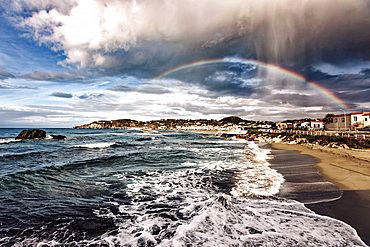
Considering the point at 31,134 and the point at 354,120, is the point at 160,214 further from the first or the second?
the point at 354,120

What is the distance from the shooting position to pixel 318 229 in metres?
4.81

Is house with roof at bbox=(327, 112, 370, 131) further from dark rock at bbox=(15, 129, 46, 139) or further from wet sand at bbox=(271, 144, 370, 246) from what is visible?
dark rock at bbox=(15, 129, 46, 139)

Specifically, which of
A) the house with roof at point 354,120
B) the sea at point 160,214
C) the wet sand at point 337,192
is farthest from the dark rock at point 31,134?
the house with roof at point 354,120

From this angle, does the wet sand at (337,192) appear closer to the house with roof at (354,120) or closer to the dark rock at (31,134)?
the house with roof at (354,120)

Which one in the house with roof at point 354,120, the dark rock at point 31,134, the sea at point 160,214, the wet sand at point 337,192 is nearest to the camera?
the sea at point 160,214

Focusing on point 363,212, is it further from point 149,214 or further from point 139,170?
point 139,170

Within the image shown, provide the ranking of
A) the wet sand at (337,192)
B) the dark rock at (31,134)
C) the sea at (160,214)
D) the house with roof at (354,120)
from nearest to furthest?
the sea at (160,214) < the wet sand at (337,192) < the dark rock at (31,134) < the house with roof at (354,120)

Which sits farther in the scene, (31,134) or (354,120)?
(354,120)

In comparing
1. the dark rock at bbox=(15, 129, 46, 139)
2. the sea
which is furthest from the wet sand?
the dark rock at bbox=(15, 129, 46, 139)

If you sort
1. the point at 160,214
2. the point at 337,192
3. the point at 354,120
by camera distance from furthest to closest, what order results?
the point at 354,120 < the point at 337,192 < the point at 160,214

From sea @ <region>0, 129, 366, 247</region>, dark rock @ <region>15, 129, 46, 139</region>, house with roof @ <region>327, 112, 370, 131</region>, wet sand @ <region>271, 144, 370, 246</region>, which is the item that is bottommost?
sea @ <region>0, 129, 366, 247</region>

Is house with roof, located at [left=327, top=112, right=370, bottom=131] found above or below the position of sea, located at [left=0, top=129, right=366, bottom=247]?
above

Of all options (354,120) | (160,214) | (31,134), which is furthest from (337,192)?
(354,120)

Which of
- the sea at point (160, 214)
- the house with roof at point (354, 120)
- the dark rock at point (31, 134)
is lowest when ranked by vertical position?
the sea at point (160, 214)
